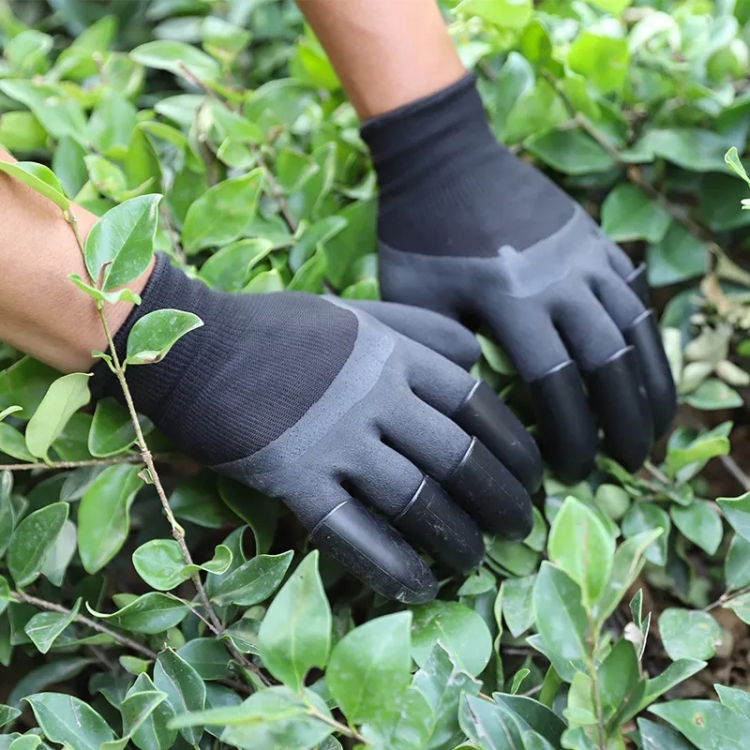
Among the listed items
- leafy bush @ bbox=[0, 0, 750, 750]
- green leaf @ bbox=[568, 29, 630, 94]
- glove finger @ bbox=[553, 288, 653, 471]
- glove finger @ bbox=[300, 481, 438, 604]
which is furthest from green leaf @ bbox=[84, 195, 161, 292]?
green leaf @ bbox=[568, 29, 630, 94]

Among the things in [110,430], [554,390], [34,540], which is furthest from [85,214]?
[554,390]

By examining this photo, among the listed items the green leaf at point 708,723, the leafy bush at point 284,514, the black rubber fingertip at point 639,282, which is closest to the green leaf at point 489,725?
the leafy bush at point 284,514

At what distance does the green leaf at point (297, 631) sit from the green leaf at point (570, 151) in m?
0.71

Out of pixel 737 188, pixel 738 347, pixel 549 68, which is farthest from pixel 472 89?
pixel 738 347

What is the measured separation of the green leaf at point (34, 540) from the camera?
69cm

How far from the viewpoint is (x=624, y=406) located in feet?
2.71

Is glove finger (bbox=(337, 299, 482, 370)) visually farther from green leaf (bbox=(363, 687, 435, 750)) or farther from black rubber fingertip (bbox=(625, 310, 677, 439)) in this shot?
green leaf (bbox=(363, 687, 435, 750))

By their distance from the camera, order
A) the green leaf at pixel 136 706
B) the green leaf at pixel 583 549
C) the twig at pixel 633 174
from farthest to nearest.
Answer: the twig at pixel 633 174, the green leaf at pixel 136 706, the green leaf at pixel 583 549

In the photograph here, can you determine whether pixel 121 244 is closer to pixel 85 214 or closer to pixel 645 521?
pixel 85 214

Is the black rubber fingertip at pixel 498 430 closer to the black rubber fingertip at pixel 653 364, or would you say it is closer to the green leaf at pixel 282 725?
the black rubber fingertip at pixel 653 364

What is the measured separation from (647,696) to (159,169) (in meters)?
0.78

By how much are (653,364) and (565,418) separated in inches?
5.6

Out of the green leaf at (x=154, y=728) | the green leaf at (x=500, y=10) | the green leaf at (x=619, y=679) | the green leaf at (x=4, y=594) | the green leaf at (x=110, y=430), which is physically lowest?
the green leaf at (x=619, y=679)

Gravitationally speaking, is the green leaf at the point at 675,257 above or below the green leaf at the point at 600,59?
below
